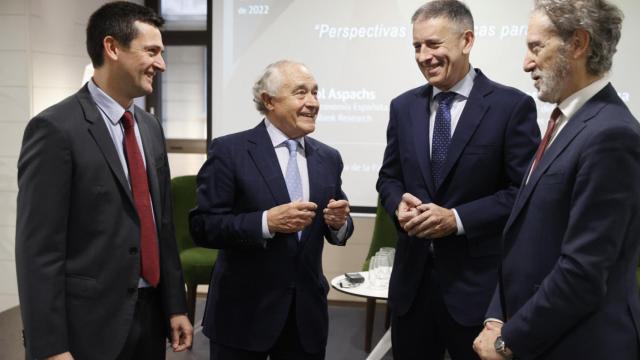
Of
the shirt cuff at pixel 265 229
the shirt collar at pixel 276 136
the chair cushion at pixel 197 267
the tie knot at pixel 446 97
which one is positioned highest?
the tie knot at pixel 446 97

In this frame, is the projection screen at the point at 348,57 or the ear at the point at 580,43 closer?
the ear at the point at 580,43

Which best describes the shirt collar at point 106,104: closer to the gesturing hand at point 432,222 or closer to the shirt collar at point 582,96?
the gesturing hand at point 432,222

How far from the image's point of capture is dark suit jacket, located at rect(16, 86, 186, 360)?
153 cm

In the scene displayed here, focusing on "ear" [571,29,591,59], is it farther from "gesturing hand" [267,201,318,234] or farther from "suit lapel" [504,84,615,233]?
"gesturing hand" [267,201,318,234]

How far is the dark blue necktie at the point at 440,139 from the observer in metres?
2.00

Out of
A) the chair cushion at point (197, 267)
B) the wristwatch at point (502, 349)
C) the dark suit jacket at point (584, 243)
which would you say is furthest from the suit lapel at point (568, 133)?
the chair cushion at point (197, 267)

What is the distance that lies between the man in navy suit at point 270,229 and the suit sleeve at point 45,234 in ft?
1.76

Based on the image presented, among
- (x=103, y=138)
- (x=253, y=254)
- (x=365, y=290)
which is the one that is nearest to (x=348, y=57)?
(x=365, y=290)

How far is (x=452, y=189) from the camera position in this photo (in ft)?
6.48

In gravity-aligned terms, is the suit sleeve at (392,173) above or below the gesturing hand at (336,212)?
above

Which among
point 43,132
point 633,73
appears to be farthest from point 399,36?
point 43,132

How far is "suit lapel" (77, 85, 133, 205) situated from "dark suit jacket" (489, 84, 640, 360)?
1.07 m

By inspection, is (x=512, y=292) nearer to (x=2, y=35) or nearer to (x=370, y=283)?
(x=370, y=283)

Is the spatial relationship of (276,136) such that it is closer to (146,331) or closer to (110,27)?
(110,27)
